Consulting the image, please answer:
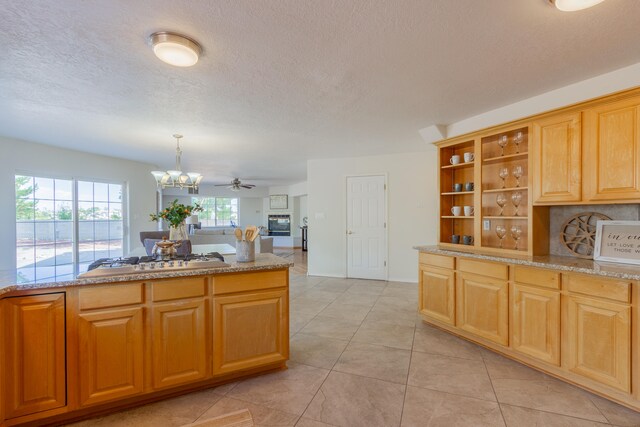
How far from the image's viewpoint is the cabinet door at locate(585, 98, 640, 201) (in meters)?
2.13

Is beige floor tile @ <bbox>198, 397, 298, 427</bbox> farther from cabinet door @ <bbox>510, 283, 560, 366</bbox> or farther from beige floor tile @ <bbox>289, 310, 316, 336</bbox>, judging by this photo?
cabinet door @ <bbox>510, 283, 560, 366</bbox>

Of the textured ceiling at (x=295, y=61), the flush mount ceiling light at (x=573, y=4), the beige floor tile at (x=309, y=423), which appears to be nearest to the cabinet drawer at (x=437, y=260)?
the textured ceiling at (x=295, y=61)

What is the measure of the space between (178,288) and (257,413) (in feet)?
3.22

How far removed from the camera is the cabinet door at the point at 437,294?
306 centimetres

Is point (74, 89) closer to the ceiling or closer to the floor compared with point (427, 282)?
closer to the ceiling

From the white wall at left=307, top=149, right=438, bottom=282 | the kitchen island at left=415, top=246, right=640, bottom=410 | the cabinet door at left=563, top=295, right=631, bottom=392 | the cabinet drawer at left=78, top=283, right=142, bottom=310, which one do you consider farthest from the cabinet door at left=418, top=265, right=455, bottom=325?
the cabinet drawer at left=78, top=283, right=142, bottom=310

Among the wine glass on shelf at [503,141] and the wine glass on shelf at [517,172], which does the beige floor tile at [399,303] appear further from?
the wine glass on shelf at [503,141]

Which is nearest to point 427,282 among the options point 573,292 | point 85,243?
point 573,292

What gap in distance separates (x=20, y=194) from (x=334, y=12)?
5448 millimetres

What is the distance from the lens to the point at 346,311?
3834 millimetres

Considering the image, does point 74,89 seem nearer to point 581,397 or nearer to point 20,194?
point 20,194

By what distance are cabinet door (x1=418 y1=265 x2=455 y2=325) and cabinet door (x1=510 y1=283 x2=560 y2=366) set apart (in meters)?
0.60

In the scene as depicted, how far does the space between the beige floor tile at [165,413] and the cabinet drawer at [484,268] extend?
8.05 ft

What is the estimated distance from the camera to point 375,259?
550cm
